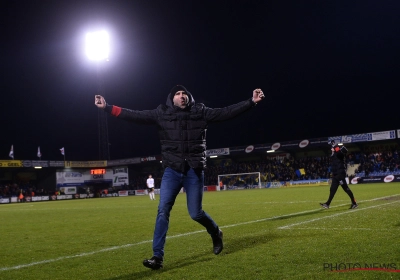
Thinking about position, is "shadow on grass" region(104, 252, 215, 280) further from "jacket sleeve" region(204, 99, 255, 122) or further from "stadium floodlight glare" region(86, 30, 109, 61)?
"stadium floodlight glare" region(86, 30, 109, 61)

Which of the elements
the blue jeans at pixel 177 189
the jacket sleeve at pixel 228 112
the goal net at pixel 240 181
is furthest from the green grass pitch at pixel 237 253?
the goal net at pixel 240 181

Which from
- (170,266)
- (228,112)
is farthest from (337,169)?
(170,266)

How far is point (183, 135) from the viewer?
586 cm

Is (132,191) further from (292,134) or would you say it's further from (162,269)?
(162,269)

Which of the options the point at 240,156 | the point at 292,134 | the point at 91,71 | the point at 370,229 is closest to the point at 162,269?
the point at 370,229

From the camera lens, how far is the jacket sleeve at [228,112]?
19.1ft

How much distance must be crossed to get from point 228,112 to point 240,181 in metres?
47.3

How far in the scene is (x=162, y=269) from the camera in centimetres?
532

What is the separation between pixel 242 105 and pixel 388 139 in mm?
46069

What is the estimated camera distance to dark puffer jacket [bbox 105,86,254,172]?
581cm

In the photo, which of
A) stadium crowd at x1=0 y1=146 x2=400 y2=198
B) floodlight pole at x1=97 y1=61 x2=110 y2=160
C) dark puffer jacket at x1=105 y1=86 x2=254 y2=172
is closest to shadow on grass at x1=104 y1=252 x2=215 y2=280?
dark puffer jacket at x1=105 y1=86 x2=254 y2=172

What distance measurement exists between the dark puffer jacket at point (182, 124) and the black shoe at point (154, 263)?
4.04ft

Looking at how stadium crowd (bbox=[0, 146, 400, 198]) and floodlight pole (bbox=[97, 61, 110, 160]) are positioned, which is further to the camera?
floodlight pole (bbox=[97, 61, 110, 160])

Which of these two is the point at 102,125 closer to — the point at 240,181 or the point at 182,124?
the point at 240,181
